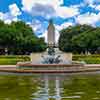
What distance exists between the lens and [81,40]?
316ft

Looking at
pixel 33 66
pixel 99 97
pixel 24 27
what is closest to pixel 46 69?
pixel 33 66

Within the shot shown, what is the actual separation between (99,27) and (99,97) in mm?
89243

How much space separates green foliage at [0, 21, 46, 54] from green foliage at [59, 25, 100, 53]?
347 inches

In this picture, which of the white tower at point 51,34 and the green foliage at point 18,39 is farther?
the green foliage at point 18,39

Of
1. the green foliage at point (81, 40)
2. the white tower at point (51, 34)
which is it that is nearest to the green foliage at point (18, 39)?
the green foliage at point (81, 40)

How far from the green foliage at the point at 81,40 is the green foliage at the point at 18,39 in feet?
28.9

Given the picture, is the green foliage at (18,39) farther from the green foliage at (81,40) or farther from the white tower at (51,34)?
the white tower at (51,34)

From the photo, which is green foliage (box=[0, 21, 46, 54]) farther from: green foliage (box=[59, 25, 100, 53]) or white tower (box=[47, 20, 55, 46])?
white tower (box=[47, 20, 55, 46])

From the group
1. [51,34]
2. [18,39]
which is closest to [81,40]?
[18,39]

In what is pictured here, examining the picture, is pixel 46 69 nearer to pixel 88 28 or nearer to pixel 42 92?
pixel 42 92

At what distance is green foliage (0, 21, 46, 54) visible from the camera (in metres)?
86.1

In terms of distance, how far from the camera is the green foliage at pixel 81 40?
93.9 m

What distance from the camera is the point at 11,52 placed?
89.7 m

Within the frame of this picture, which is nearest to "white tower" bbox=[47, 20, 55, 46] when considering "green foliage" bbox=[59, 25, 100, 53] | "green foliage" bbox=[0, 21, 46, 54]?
"green foliage" bbox=[0, 21, 46, 54]
